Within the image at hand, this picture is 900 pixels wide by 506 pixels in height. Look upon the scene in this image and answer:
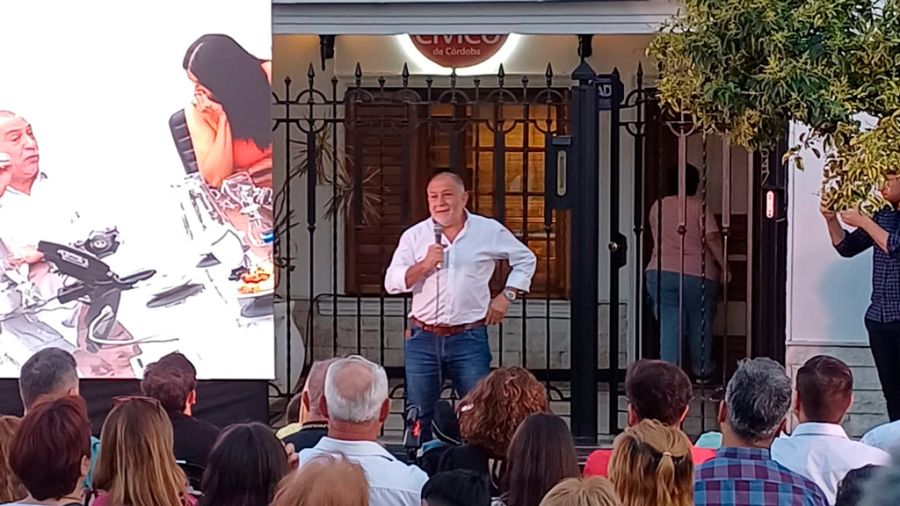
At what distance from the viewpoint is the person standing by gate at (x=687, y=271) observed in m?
7.80

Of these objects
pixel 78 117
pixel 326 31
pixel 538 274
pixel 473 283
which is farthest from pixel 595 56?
pixel 78 117

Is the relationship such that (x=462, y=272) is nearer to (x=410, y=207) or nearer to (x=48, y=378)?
(x=48, y=378)

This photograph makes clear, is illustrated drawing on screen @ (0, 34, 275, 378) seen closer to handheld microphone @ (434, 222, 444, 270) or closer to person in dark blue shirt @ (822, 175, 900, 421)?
handheld microphone @ (434, 222, 444, 270)

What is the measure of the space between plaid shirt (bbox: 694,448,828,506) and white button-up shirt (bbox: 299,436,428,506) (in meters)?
0.78

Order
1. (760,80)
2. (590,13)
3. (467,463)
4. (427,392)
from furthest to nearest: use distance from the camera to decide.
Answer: (590,13)
(427,392)
(760,80)
(467,463)

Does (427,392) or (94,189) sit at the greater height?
(94,189)

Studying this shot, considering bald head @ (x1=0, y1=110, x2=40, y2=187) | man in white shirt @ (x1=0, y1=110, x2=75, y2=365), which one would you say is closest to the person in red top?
man in white shirt @ (x1=0, y1=110, x2=75, y2=365)

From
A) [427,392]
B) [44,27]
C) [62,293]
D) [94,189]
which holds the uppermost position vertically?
[44,27]

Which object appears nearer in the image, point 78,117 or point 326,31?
point 78,117

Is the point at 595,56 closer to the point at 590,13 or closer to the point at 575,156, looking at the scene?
the point at 590,13

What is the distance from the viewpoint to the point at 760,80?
4.91 meters

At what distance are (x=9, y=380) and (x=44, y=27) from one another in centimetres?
182

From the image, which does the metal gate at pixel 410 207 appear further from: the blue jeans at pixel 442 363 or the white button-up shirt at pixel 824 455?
the white button-up shirt at pixel 824 455

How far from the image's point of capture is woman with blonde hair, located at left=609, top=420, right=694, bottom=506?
10.3ft
